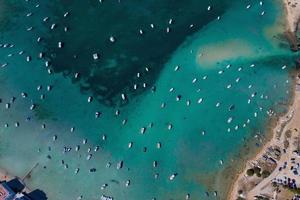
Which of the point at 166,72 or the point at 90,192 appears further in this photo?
the point at 166,72

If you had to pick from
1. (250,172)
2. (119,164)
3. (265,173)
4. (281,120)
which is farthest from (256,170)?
(119,164)

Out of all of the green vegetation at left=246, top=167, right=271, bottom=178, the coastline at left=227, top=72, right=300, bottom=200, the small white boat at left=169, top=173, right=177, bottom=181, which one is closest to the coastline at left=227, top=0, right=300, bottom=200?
the coastline at left=227, top=72, right=300, bottom=200

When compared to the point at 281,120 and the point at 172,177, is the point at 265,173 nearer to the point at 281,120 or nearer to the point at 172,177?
the point at 281,120

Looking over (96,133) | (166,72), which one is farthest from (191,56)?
(96,133)

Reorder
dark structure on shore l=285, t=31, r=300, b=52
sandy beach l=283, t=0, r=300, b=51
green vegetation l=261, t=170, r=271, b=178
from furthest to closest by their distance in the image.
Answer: sandy beach l=283, t=0, r=300, b=51, dark structure on shore l=285, t=31, r=300, b=52, green vegetation l=261, t=170, r=271, b=178

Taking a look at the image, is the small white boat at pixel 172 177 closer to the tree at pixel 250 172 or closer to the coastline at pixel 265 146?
the coastline at pixel 265 146

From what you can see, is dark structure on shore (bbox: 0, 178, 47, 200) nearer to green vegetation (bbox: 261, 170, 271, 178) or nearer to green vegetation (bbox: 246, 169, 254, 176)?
green vegetation (bbox: 246, 169, 254, 176)

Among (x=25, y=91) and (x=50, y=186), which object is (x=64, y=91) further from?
(x=50, y=186)
